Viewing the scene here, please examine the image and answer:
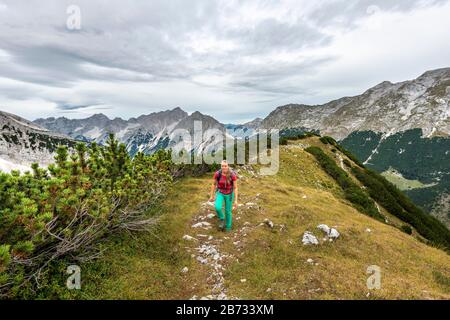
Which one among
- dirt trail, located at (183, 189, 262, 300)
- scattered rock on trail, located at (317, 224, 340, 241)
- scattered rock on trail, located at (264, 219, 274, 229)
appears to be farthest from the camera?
scattered rock on trail, located at (264, 219, 274, 229)

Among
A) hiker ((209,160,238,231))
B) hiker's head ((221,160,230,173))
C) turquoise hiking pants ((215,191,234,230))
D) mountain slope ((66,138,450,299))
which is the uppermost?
hiker's head ((221,160,230,173))

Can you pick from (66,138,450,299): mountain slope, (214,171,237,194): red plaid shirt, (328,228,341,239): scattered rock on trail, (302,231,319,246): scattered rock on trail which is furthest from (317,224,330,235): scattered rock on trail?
(214,171,237,194): red plaid shirt

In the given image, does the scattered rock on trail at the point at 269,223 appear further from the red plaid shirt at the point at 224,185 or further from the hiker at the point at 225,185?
the red plaid shirt at the point at 224,185

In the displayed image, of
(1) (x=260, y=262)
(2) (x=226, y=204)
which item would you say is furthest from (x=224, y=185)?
(1) (x=260, y=262)

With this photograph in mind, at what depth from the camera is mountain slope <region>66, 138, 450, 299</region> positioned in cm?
1109

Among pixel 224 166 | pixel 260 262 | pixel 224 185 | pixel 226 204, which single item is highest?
pixel 224 166

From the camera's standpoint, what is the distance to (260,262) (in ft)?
43.5

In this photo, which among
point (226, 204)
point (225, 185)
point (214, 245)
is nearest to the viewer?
point (214, 245)

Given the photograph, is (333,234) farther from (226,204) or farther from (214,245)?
(214,245)

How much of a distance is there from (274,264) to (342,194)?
2531 cm

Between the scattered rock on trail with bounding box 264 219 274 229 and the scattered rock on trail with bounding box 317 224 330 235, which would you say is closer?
the scattered rock on trail with bounding box 317 224 330 235

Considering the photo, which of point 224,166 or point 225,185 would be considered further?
point 225,185

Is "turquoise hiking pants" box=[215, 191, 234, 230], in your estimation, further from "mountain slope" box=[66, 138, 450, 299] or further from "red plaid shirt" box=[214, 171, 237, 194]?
"mountain slope" box=[66, 138, 450, 299]
